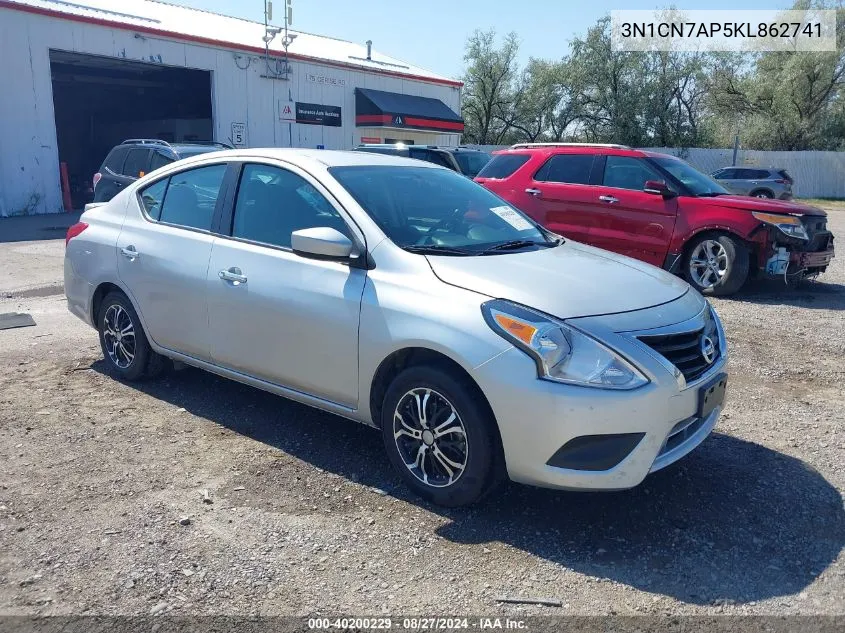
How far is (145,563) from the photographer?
3148 millimetres

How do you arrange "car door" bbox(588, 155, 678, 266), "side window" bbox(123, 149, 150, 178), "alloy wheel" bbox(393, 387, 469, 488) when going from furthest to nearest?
"side window" bbox(123, 149, 150, 178) → "car door" bbox(588, 155, 678, 266) → "alloy wheel" bbox(393, 387, 469, 488)

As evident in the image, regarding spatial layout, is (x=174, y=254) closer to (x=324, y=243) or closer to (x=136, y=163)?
(x=324, y=243)

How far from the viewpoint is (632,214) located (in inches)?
357

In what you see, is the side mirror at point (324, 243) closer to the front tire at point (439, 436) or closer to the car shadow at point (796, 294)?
the front tire at point (439, 436)

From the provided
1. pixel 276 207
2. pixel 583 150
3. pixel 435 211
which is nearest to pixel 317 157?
pixel 276 207

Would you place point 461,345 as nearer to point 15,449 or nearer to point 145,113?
point 15,449

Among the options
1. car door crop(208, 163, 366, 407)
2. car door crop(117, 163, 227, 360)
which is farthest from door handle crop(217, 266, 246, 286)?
car door crop(117, 163, 227, 360)

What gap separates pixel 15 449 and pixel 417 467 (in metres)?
2.41

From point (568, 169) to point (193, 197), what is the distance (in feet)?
19.4

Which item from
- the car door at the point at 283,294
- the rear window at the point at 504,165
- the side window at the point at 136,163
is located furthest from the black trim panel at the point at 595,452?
the side window at the point at 136,163

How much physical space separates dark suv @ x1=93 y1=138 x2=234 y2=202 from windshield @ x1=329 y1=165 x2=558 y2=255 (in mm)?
9423

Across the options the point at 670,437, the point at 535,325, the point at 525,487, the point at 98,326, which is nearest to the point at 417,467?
the point at 525,487

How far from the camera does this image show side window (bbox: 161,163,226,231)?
189 inches

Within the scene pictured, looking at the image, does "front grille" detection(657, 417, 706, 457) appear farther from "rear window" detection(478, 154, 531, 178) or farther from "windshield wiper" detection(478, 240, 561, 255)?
"rear window" detection(478, 154, 531, 178)
